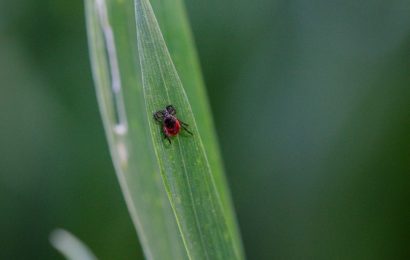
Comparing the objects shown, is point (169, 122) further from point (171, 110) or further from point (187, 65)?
point (187, 65)

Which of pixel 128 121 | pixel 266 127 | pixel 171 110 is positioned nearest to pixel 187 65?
pixel 128 121

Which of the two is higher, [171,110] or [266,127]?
[171,110]

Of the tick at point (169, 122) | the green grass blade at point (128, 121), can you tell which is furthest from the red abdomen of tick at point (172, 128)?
the green grass blade at point (128, 121)

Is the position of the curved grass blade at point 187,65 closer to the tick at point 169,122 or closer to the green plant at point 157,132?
the green plant at point 157,132

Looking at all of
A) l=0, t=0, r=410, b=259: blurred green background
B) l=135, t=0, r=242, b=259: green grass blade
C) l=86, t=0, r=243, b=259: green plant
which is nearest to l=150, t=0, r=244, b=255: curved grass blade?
l=86, t=0, r=243, b=259: green plant

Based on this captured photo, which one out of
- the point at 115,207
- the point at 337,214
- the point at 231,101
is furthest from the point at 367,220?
the point at 115,207

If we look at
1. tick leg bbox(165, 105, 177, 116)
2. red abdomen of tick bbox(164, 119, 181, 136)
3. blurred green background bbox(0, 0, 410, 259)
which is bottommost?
blurred green background bbox(0, 0, 410, 259)

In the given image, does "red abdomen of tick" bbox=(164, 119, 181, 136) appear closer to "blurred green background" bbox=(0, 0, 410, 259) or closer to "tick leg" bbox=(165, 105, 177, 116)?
"tick leg" bbox=(165, 105, 177, 116)
